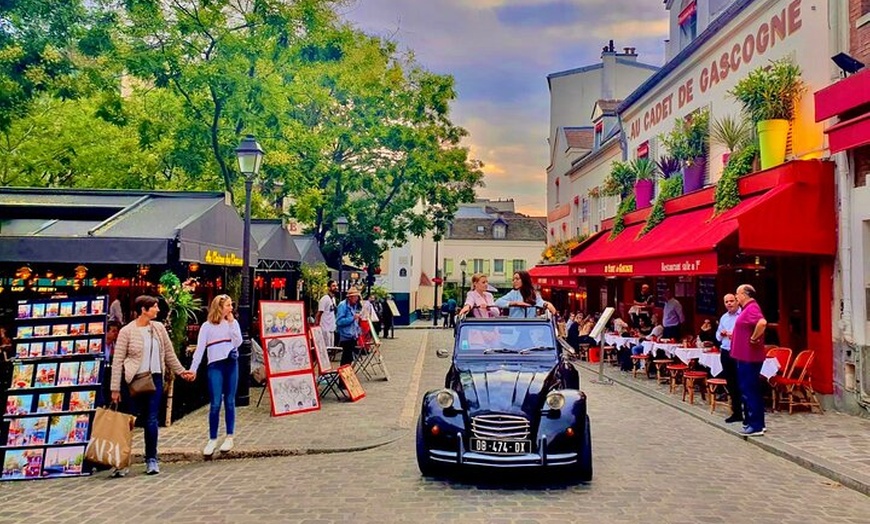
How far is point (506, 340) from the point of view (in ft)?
25.2

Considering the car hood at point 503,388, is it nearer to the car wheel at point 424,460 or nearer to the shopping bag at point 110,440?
the car wheel at point 424,460

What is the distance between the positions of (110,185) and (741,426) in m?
18.5

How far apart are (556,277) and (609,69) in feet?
56.0

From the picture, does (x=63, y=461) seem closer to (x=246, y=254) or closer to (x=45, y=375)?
(x=45, y=375)

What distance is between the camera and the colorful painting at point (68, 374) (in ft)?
22.7

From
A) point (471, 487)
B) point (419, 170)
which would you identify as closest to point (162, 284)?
point (471, 487)

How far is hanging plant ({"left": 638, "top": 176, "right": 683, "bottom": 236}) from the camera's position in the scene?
1570cm

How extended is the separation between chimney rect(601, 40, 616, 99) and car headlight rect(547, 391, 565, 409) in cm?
3121

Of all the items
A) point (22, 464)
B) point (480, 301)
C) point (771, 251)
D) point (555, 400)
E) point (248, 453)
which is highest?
point (771, 251)

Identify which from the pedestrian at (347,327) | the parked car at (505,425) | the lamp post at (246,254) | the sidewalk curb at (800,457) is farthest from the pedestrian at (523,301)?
the lamp post at (246,254)

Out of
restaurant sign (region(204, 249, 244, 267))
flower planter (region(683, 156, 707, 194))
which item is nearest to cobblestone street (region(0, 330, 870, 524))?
restaurant sign (region(204, 249, 244, 267))

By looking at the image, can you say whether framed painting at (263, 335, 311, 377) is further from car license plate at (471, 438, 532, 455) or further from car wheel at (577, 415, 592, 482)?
car wheel at (577, 415, 592, 482)

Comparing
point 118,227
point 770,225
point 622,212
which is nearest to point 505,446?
point 770,225

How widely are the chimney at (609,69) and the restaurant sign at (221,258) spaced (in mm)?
28074
